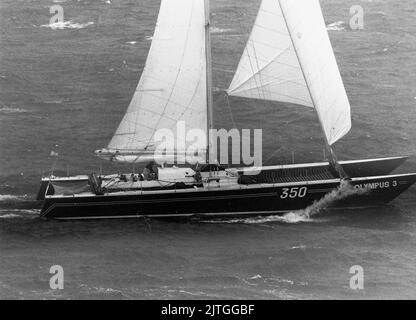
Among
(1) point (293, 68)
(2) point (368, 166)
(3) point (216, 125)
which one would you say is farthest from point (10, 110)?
(2) point (368, 166)

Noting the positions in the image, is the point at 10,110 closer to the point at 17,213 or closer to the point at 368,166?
the point at 17,213

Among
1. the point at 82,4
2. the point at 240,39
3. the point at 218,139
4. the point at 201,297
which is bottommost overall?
the point at 201,297

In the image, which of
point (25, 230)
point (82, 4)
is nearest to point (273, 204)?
point (25, 230)

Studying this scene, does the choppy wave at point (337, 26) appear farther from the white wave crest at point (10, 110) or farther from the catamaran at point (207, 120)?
the catamaran at point (207, 120)

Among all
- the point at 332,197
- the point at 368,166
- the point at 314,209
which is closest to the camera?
the point at 332,197

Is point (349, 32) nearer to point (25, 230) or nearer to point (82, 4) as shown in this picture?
point (82, 4)

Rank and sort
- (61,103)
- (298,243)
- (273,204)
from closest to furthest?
1. (298,243)
2. (273,204)
3. (61,103)
